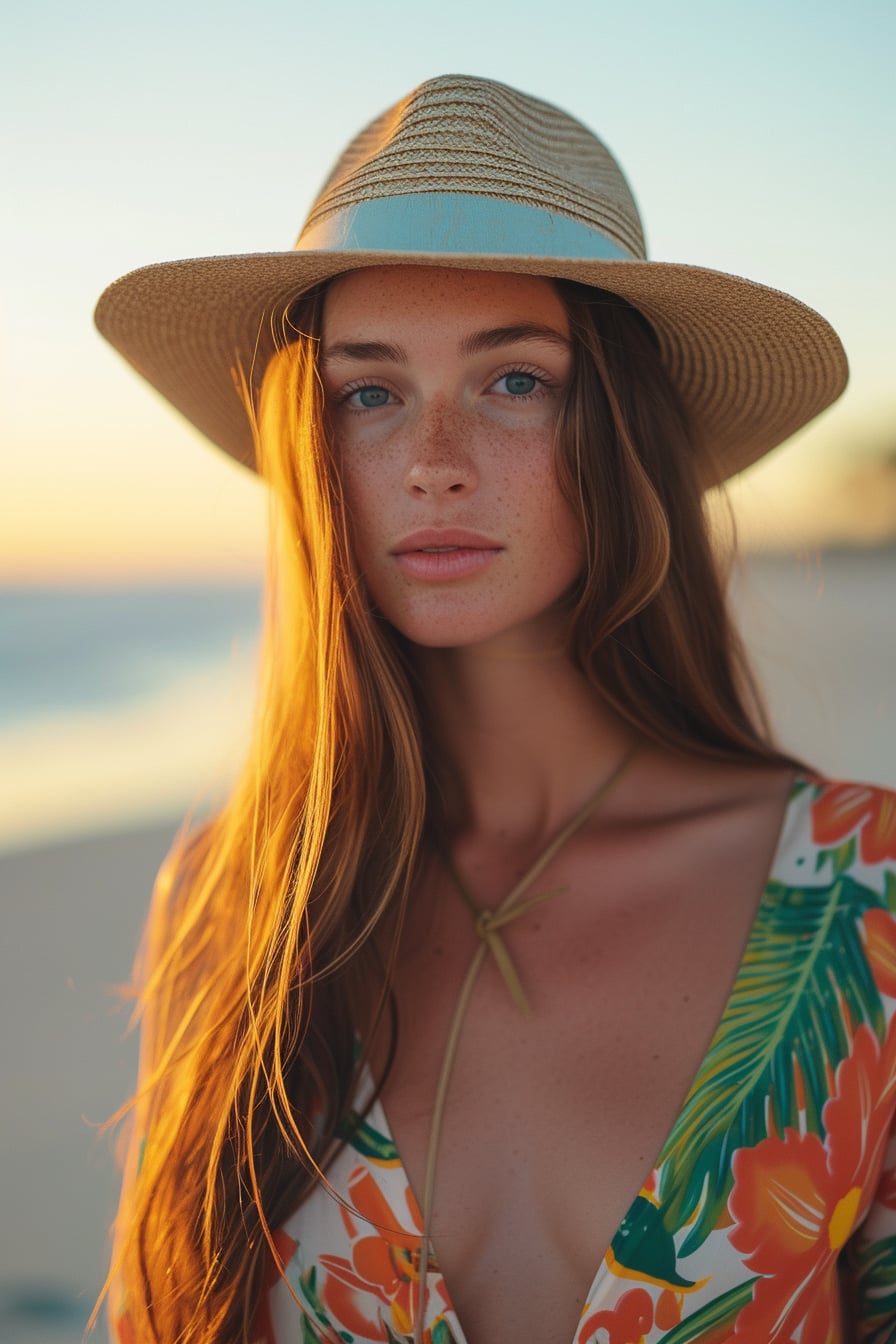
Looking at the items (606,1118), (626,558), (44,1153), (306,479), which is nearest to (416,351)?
(306,479)

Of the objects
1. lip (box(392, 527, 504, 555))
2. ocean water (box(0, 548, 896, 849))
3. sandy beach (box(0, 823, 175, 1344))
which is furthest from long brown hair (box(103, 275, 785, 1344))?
sandy beach (box(0, 823, 175, 1344))

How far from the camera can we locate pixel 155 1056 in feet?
6.24

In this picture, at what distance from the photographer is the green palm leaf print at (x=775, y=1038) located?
1.50 metres

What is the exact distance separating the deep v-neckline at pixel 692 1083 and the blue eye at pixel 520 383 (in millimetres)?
731

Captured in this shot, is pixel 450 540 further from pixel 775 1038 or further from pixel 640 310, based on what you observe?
pixel 775 1038

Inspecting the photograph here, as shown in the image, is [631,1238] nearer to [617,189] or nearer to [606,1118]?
[606,1118]

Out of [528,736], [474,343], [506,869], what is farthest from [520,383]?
[506,869]

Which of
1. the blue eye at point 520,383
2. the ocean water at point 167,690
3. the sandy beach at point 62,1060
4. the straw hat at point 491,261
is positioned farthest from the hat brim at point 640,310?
the sandy beach at point 62,1060

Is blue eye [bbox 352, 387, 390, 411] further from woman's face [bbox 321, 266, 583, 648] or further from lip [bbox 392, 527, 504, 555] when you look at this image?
lip [bbox 392, 527, 504, 555]

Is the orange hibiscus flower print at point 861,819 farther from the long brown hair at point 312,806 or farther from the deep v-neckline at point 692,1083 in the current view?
the long brown hair at point 312,806

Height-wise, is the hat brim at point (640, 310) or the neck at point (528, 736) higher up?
the hat brim at point (640, 310)

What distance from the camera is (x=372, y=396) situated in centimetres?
172

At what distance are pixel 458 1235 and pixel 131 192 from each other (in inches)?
260

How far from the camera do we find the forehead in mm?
1624
